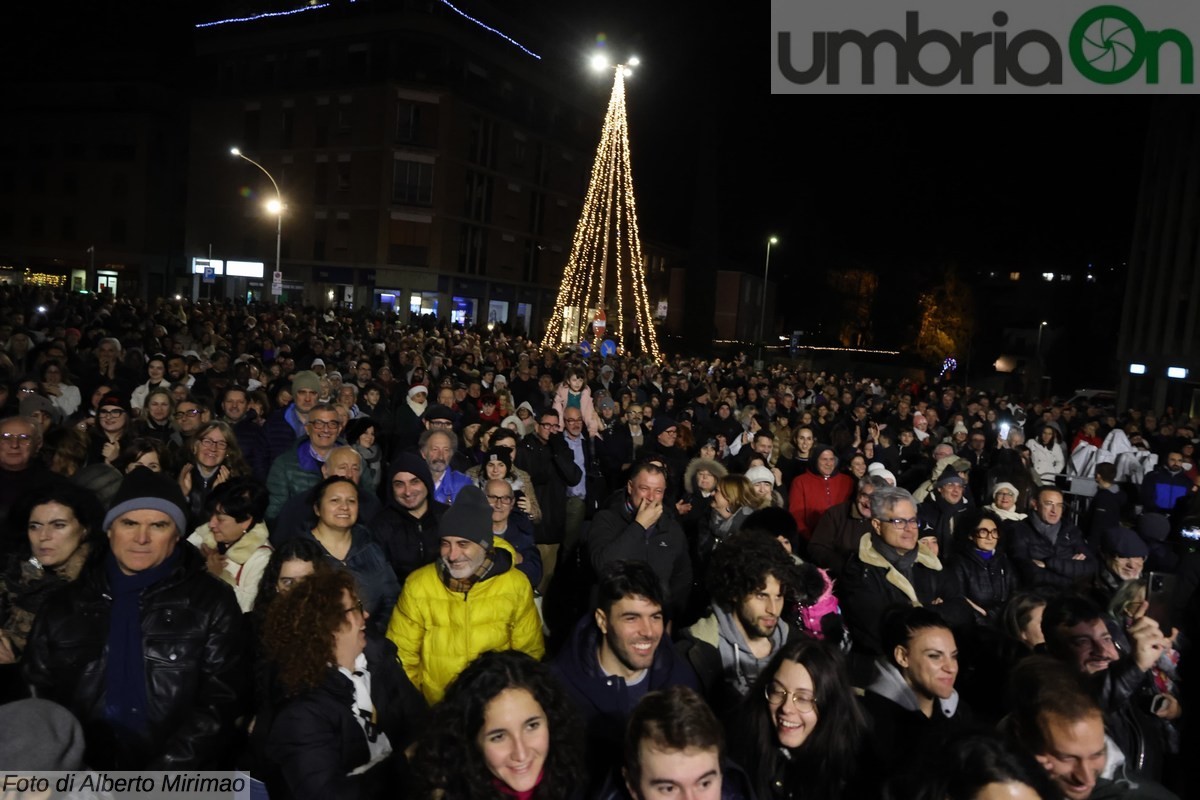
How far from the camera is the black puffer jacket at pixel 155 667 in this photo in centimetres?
297

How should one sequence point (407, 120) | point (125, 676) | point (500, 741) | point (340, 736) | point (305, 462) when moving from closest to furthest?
point (500, 741) → point (340, 736) → point (125, 676) → point (305, 462) → point (407, 120)

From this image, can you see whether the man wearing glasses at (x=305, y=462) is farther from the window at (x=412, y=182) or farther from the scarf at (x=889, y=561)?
the window at (x=412, y=182)

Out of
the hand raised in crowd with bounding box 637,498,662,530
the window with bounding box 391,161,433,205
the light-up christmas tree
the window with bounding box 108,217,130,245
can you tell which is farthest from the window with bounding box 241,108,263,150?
the hand raised in crowd with bounding box 637,498,662,530

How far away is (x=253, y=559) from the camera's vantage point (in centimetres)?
420

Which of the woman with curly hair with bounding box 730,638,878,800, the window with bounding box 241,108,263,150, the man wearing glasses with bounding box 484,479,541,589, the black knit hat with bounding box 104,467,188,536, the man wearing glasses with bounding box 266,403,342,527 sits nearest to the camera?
the woman with curly hair with bounding box 730,638,878,800

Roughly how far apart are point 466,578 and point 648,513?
148 centimetres

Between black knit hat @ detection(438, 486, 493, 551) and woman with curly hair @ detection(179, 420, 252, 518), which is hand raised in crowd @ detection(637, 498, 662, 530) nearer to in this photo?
black knit hat @ detection(438, 486, 493, 551)

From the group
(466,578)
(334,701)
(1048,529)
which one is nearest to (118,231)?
(466,578)

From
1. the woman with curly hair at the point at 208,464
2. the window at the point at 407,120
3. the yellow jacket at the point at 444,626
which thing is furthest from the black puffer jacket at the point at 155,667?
the window at the point at 407,120

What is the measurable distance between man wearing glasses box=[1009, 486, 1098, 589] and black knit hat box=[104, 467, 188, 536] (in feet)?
17.6

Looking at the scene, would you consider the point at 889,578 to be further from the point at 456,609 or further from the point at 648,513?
the point at 456,609

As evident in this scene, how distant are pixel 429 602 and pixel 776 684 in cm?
162

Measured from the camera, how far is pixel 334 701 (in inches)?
112

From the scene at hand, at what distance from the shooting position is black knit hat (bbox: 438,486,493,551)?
377 centimetres
